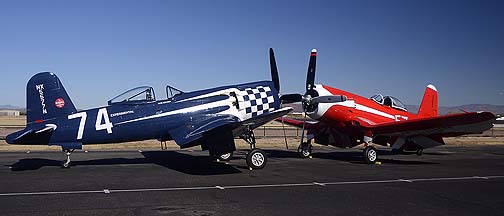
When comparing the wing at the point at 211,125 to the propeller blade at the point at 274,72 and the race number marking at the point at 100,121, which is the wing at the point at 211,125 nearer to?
the race number marking at the point at 100,121

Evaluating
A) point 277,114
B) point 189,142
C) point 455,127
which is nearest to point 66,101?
point 189,142

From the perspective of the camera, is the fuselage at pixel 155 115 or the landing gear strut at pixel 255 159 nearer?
the fuselage at pixel 155 115

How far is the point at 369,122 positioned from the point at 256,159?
17.8ft

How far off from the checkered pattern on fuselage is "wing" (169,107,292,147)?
22.2 inches

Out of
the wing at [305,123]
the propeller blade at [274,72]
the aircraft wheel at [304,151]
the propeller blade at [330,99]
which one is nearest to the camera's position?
the propeller blade at [274,72]

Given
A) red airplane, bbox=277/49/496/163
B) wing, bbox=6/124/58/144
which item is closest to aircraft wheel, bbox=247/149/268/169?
red airplane, bbox=277/49/496/163

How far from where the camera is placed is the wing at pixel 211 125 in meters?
12.6

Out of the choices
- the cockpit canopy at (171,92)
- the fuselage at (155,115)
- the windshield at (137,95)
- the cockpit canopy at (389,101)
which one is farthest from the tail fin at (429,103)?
the windshield at (137,95)

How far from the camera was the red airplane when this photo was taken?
51.0 feet

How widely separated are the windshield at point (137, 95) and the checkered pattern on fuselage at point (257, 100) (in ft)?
9.02

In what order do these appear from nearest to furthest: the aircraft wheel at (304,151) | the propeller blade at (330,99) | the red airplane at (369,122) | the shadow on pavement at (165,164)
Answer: the shadow on pavement at (165,164)
the red airplane at (369,122)
the propeller blade at (330,99)
the aircraft wheel at (304,151)

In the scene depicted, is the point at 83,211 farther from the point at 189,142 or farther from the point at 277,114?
the point at 277,114

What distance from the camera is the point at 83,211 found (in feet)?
24.1

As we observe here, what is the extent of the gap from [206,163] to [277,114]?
148 inches
